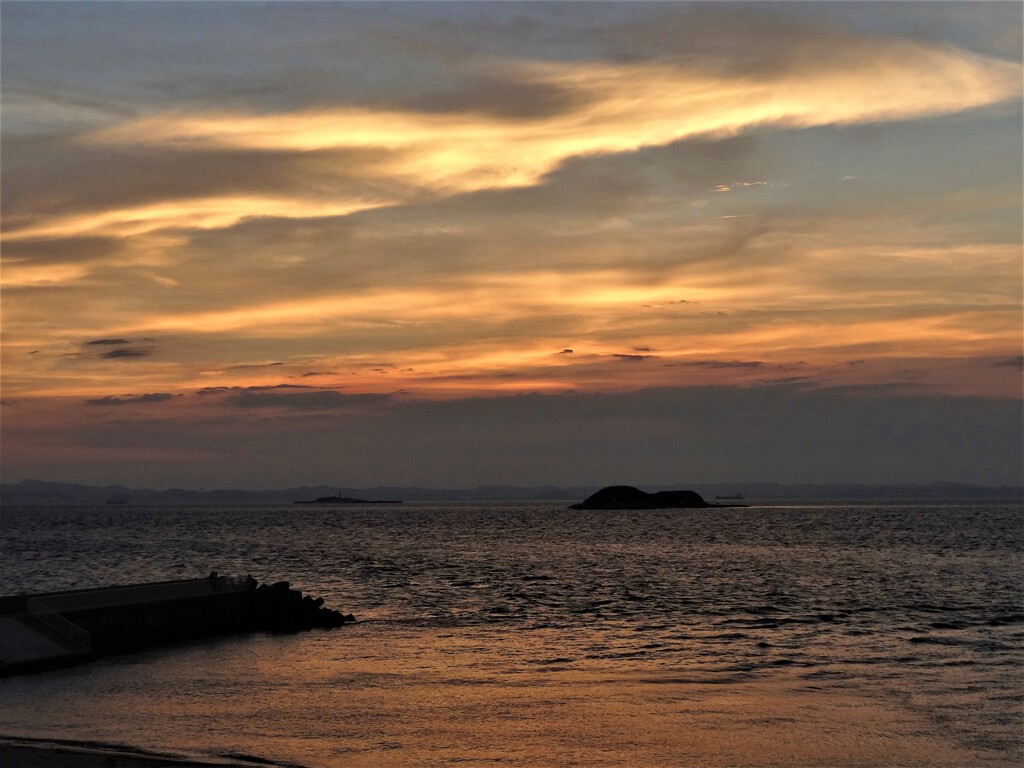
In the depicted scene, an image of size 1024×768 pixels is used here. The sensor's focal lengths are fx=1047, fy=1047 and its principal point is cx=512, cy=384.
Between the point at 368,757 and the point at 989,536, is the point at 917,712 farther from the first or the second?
the point at 989,536

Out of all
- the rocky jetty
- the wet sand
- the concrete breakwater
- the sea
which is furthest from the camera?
the rocky jetty

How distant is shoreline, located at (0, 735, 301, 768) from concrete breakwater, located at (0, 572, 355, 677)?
1131 centimetres

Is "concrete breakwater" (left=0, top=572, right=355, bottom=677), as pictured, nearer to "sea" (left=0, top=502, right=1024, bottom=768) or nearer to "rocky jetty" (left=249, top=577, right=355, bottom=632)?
"rocky jetty" (left=249, top=577, right=355, bottom=632)

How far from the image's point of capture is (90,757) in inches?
912

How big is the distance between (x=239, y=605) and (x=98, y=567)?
4610cm

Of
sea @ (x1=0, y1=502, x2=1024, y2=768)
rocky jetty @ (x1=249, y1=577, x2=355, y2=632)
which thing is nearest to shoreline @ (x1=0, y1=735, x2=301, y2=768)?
sea @ (x1=0, y1=502, x2=1024, y2=768)

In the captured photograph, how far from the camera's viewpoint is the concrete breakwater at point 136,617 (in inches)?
1501

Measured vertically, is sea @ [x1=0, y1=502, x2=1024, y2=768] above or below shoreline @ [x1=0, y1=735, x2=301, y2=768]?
below

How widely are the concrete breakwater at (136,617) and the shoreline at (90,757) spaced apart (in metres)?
11.3

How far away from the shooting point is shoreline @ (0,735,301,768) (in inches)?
883

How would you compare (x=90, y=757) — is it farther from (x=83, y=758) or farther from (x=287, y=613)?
(x=287, y=613)

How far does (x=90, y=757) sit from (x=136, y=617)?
22.7 meters

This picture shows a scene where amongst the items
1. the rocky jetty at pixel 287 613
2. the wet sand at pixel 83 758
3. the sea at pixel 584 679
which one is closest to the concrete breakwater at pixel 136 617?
the rocky jetty at pixel 287 613

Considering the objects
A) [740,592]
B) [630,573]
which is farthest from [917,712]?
[630,573]
